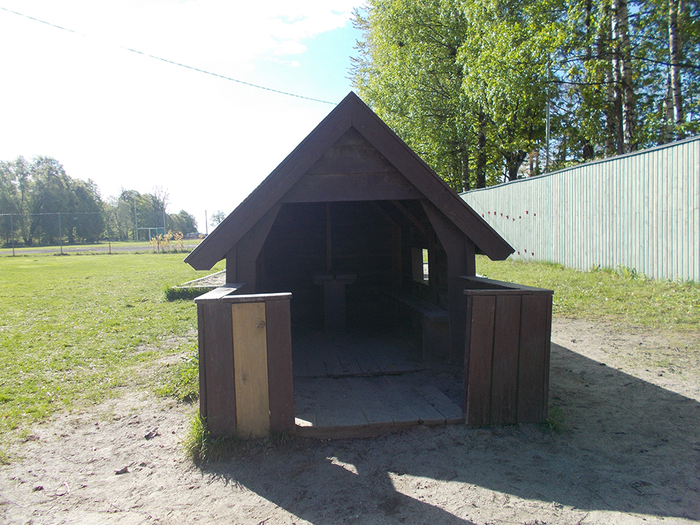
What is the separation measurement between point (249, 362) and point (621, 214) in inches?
424

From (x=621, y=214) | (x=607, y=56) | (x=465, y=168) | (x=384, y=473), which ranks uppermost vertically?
(x=607, y=56)

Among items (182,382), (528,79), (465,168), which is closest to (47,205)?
(465,168)

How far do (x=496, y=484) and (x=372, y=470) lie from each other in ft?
2.76

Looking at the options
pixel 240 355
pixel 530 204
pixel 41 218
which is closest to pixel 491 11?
pixel 530 204

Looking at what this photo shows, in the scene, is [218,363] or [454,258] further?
[454,258]

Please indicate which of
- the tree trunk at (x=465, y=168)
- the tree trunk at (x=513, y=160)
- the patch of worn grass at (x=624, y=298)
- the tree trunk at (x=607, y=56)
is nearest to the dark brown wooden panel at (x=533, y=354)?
the patch of worn grass at (x=624, y=298)

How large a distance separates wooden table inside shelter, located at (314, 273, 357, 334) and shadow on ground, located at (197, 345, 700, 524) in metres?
3.88

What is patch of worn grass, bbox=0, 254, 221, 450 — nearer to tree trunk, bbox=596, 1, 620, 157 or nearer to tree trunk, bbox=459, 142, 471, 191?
tree trunk, bbox=596, 1, 620, 157

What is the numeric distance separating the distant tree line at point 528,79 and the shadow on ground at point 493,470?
14.9 meters

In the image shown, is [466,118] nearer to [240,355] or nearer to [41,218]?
[240,355]

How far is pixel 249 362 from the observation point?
354cm

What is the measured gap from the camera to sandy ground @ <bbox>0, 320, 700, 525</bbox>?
2760mm

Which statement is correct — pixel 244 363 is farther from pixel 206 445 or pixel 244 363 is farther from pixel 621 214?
pixel 621 214

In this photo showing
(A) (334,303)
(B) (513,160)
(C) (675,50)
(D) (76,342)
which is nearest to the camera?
(D) (76,342)
